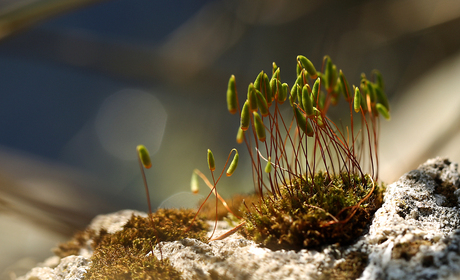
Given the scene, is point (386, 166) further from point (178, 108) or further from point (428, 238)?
point (178, 108)

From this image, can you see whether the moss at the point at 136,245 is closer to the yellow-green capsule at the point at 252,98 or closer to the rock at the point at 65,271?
the rock at the point at 65,271

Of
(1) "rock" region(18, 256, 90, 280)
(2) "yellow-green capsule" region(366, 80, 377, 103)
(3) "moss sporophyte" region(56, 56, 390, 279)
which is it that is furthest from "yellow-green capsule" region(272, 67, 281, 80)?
(1) "rock" region(18, 256, 90, 280)

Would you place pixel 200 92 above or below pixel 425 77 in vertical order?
above

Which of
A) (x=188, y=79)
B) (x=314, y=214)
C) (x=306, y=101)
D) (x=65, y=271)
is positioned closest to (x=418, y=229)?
(x=314, y=214)

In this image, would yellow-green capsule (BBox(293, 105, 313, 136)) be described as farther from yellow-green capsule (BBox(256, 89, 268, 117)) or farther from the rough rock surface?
the rough rock surface

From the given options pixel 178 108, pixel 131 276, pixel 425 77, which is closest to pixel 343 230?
pixel 131 276

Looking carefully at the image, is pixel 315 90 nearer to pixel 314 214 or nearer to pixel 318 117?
pixel 318 117

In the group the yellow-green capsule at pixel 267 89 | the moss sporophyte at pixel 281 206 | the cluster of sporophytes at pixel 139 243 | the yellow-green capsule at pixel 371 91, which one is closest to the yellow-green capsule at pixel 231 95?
the moss sporophyte at pixel 281 206
